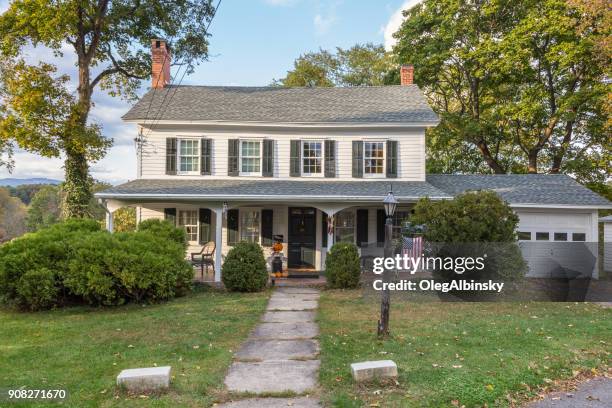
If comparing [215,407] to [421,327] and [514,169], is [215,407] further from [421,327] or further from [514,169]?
[514,169]

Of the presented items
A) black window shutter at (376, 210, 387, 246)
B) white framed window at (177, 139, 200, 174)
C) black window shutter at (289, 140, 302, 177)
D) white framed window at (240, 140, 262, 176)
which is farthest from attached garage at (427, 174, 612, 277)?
white framed window at (177, 139, 200, 174)

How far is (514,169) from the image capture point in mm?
24641

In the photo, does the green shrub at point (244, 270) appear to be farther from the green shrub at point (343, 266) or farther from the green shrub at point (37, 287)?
the green shrub at point (37, 287)

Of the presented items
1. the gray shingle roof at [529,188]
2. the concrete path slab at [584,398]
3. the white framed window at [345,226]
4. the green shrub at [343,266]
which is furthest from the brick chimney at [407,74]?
the concrete path slab at [584,398]

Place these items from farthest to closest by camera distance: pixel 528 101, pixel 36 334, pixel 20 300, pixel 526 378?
pixel 528 101
pixel 20 300
pixel 36 334
pixel 526 378

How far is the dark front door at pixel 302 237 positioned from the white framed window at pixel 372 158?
251 cm

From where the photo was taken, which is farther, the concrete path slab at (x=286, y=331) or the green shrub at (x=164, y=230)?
the green shrub at (x=164, y=230)

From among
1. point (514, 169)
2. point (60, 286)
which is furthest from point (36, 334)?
point (514, 169)

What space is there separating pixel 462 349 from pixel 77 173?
1656cm

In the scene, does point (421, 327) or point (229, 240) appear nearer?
point (421, 327)

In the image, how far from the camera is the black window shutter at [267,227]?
15141mm

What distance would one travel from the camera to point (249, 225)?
15336 millimetres

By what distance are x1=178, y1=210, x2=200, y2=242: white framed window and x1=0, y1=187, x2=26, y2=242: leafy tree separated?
5039cm

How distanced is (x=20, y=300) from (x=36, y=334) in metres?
2.40
